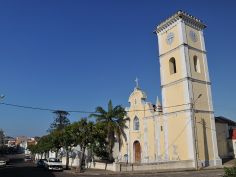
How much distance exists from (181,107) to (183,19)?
461 inches

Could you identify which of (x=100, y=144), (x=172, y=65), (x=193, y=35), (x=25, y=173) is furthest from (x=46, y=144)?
(x=193, y=35)

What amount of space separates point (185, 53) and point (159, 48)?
565 centimetres

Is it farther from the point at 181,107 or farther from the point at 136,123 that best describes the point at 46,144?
the point at 181,107

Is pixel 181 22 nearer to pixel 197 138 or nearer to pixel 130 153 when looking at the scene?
pixel 197 138

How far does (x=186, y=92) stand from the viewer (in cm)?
3606

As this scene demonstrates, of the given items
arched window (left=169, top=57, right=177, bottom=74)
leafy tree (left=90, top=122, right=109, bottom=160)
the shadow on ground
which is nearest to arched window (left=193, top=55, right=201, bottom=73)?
arched window (left=169, top=57, right=177, bottom=74)

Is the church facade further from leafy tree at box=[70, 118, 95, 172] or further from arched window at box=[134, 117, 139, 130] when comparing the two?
leafy tree at box=[70, 118, 95, 172]

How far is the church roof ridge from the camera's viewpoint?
127ft

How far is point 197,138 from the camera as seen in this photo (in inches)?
1383

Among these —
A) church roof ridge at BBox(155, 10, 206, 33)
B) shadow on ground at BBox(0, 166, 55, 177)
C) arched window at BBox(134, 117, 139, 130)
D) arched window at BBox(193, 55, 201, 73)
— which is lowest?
shadow on ground at BBox(0, 166, 55, 177)

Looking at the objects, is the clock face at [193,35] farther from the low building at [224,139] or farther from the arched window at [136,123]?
the arched window at [136,123]

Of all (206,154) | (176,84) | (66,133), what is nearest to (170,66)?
(176,84)

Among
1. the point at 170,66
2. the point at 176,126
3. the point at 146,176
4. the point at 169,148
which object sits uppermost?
the point at 170,66

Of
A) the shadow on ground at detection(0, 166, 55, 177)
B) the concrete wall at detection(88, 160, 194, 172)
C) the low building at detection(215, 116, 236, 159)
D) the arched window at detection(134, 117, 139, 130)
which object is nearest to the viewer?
the shadow on ground at detection(0, 166, 55, 177)
